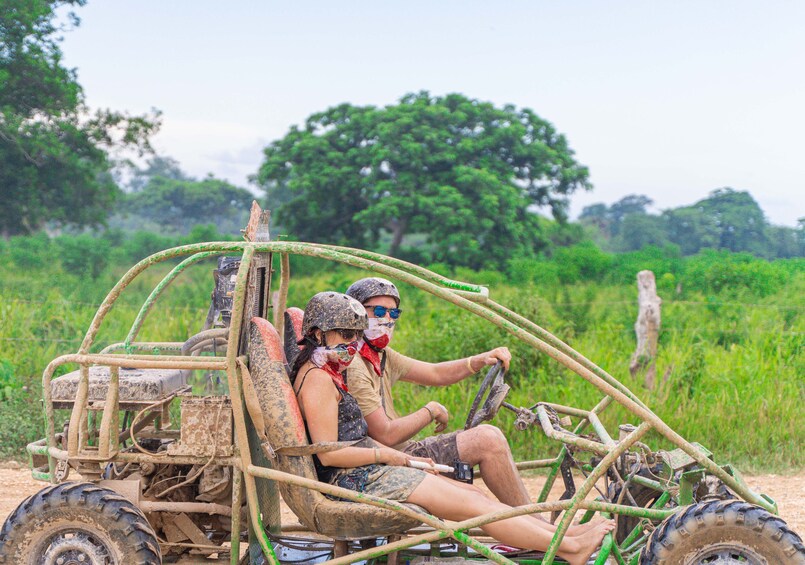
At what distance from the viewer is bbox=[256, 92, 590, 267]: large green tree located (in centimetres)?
2094

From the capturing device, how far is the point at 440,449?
14.6 feet

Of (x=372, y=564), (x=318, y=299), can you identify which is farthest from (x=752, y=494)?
(x=318, y=299)

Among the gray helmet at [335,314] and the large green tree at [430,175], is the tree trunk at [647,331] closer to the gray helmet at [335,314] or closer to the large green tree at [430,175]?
the gray helmet at [335,314]

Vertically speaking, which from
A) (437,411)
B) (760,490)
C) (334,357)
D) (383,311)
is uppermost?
(383,311)

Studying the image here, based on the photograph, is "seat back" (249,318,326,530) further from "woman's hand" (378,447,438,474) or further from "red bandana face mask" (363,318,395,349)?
"red bandana face mask" (363,318,395,349)

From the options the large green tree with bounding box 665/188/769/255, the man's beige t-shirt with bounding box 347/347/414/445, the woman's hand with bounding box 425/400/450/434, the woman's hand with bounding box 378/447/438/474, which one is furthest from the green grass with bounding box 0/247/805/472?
the large green tree with bounding box 665/188/769/255

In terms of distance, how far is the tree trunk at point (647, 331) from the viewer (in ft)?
28.1

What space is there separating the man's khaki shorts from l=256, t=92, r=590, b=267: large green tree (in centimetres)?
1600

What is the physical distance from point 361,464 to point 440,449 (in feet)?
2.12

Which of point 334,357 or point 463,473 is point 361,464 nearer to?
point 334,357

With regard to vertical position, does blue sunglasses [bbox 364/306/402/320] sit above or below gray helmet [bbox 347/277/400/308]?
below

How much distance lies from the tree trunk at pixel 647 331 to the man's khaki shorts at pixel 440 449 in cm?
443

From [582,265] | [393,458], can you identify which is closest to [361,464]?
[393,458]

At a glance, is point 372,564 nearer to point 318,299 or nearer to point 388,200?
point 318,299
